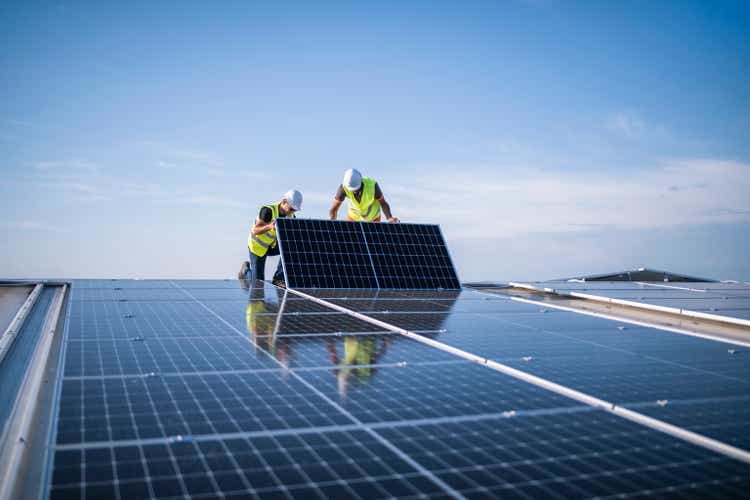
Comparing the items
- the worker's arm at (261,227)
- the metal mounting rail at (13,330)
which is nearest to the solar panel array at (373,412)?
the metal mounting rail at (13,330)

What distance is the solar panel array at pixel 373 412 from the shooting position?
9.98 feet

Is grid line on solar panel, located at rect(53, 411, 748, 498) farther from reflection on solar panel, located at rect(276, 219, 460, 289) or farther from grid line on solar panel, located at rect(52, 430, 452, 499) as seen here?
reflection on solar panel, located at rect(276, 219, 460, 289)

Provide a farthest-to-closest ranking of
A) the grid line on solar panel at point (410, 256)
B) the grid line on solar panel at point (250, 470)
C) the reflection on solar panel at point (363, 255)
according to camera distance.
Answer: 1. the grid line on solar panel at point (410, 256)
2. the reflection on solar panel at point (363, 255)
3. the grid line on solar panel at point (250, 470)

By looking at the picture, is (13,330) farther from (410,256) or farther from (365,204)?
(365,204)

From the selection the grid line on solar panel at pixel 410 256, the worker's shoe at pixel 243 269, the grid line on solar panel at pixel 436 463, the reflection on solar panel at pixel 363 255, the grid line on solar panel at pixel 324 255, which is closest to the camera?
the grid line on solar panel at pixel 436 463

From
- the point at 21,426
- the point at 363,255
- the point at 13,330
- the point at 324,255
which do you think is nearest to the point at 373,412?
the point at 21,426

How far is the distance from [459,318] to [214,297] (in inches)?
134

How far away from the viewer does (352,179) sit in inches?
567

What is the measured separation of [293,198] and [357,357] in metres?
9.45

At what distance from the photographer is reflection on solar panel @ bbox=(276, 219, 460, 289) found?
37.6 feet

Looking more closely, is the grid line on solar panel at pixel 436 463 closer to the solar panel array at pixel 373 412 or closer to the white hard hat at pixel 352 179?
the solar panel array at pixel 373 412

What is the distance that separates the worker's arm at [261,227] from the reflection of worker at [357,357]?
7.72 metres

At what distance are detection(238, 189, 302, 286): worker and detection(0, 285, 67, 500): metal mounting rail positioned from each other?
8.53 m

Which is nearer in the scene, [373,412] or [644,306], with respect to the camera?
[373,412]
